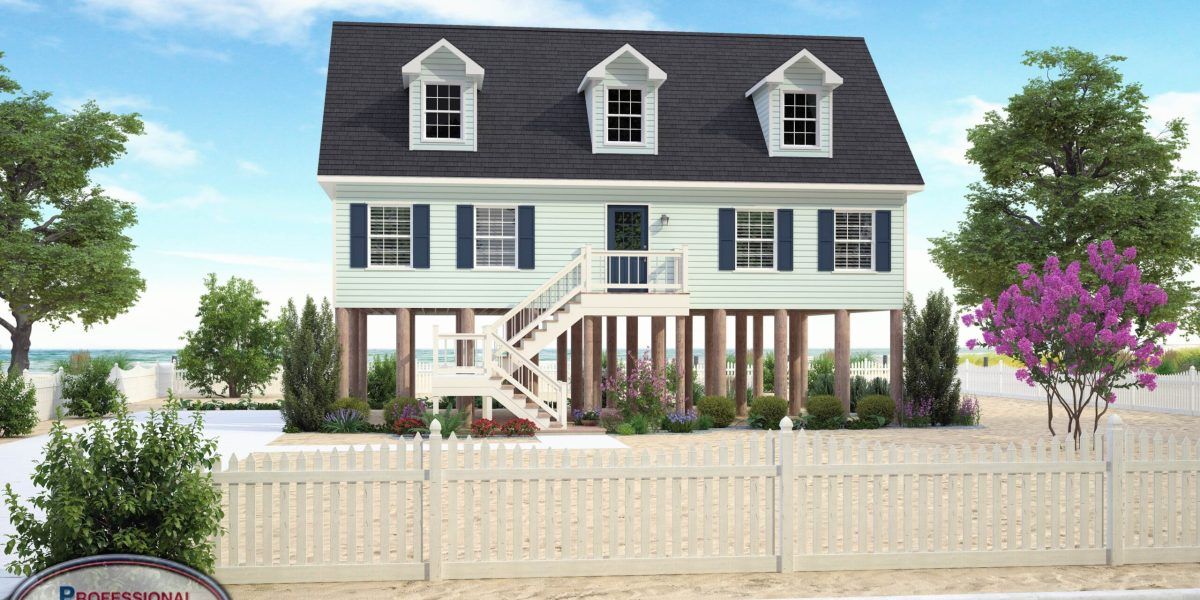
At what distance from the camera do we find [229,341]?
110 ft

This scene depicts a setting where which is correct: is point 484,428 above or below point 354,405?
below

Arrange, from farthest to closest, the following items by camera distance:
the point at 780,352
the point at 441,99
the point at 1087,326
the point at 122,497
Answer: the point at 780,352 < the point at 441,99 < the point at 1087,326 < the point at 122,497

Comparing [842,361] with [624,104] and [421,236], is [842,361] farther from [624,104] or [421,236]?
[421,236]

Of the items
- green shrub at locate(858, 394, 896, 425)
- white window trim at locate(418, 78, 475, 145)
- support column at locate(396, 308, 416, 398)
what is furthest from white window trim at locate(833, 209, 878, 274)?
support column at locate(396, 308, 416, 398)

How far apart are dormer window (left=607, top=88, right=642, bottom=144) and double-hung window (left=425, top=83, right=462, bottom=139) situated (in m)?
3.63

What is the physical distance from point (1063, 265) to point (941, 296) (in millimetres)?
8564

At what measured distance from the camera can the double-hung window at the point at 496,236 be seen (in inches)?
983

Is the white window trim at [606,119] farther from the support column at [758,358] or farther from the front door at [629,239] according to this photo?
the support column at [758,358]

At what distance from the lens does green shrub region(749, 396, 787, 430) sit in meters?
24.1

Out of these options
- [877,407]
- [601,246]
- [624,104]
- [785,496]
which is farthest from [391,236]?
[785,496]

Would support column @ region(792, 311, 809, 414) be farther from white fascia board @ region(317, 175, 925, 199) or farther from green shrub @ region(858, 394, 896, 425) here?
white fascia board @ region(317, 175, 925, 199)

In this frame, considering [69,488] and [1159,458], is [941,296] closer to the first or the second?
[1159,458]

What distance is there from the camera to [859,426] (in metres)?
24.5

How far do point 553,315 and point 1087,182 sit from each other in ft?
58.4
